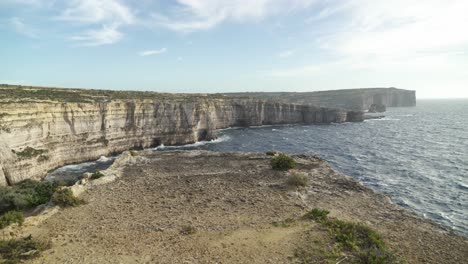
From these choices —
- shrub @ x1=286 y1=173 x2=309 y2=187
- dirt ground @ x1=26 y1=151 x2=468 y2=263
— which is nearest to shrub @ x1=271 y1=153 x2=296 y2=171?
dirt ground @ x1=26 y1=151 x2=468 y2=263

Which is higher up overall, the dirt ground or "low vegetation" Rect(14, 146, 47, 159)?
"low vegetation" Rect(14, 146, 47, 159)

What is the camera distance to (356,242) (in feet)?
54.5

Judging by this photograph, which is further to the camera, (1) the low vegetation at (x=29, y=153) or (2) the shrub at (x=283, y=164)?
(1) the low vegetation at (x=29, y=153)

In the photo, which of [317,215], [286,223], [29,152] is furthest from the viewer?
[29,152]

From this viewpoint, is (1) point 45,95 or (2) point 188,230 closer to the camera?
(2) point 188,230

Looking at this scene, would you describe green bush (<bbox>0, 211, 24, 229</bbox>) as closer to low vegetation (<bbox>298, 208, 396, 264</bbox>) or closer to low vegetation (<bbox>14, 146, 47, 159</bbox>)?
low vegetation (<bbox>298, 208, 396, 264</bbox>)

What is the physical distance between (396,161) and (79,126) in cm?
5131

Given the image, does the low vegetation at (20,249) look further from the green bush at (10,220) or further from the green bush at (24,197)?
the green bush at (24,197)

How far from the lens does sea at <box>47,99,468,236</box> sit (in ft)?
94.1

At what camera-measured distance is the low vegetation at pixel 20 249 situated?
46.6 feet

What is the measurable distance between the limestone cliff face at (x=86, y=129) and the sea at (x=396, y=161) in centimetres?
264

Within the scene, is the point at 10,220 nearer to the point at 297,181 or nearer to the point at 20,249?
the point at 20,249

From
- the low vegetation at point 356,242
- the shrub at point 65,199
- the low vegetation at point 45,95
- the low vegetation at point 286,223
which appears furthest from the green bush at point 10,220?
the low vegetation at point 45,95

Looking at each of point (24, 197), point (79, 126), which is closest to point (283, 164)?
point (24, 197)
